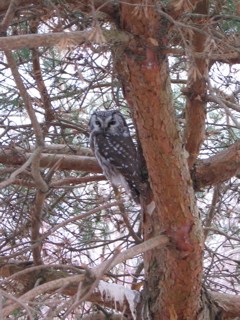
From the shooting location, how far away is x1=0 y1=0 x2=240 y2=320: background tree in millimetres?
2002

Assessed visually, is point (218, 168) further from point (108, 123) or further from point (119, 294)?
point (108, 123)

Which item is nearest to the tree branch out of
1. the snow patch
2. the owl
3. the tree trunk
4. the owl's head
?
the tree trunk

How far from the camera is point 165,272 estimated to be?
2709 mm

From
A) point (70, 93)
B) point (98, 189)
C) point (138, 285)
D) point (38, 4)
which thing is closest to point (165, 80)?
point (38, 4)

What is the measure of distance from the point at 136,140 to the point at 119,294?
66cm

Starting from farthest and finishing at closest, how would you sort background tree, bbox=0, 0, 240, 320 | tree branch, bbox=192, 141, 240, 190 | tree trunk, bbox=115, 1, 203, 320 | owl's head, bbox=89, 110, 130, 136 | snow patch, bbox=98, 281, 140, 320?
owl's head, bbox=89, 110, 130, 136, snow patch, bbox=98, 281, 140, 320, tree branch, bbox=192, 141, 240, 190, tree trunk, bbox=115, 1, 203, 320, background tree, bbox=0, 0, 240, 320

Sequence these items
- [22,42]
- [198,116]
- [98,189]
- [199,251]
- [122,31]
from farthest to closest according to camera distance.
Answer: [98,189]
[198,116]
[199,251]
[122,31]
[22,42]

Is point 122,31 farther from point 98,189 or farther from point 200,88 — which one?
point 98,189

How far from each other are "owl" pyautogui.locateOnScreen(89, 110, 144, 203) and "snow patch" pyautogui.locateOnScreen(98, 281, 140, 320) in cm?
43

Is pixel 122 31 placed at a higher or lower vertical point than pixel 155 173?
higher

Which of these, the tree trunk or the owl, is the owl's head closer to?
the owl

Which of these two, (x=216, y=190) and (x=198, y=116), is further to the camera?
(x=216, y=190)

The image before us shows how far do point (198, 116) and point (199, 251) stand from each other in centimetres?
58

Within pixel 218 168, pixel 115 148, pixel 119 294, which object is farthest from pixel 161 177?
pixel 115 148
